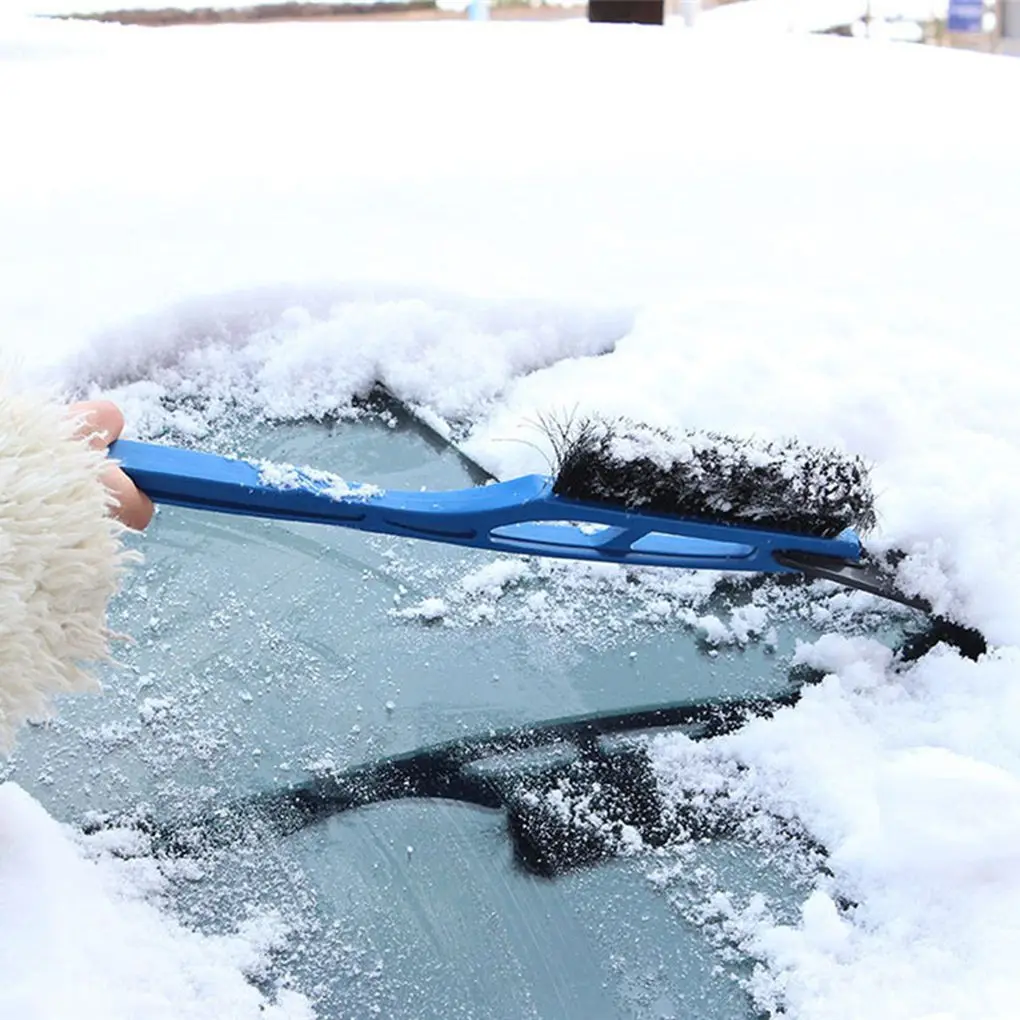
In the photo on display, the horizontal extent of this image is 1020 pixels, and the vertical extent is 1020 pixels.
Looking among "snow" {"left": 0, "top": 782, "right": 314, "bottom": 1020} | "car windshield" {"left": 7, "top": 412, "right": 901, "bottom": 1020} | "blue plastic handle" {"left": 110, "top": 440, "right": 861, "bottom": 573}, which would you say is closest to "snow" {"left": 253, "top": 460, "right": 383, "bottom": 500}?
"blue plastic handle" {"left": 110, "top": 440, "right": 861, "bottom": 573}

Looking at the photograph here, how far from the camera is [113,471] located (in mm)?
722

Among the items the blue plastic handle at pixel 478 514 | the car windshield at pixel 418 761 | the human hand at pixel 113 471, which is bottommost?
the car windshield at pixel 418 761

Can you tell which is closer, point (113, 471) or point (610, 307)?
point (113, 471)

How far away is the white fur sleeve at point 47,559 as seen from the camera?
607mm

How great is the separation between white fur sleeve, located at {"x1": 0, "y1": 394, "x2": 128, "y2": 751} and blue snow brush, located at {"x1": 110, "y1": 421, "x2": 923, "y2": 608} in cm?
10

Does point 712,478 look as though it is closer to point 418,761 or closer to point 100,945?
point 418,761

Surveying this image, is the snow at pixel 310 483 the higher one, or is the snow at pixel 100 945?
the snow at pixel 310 483

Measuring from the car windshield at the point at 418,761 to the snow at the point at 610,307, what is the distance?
0.02 m

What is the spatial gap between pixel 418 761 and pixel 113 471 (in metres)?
0.25

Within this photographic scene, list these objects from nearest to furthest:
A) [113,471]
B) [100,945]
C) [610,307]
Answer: [100,945] → [113,471] → [610,307]

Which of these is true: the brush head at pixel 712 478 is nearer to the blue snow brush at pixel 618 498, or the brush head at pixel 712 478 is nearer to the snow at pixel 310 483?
the blue snow brush at pixel 618 498

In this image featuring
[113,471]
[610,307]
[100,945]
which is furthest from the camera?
[610,307]

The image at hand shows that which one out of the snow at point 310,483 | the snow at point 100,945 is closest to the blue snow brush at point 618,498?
the snow at point 310,483

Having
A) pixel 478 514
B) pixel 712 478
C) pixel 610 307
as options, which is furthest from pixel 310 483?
pixel 610 307
